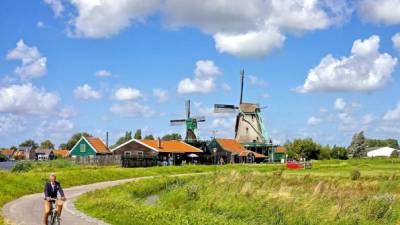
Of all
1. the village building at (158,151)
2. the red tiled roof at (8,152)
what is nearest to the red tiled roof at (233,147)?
the village building at (158,151)

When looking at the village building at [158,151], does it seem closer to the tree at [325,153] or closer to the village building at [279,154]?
the village building at [279,154]

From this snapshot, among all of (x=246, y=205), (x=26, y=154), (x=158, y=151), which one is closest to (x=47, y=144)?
(x=26, y=154)

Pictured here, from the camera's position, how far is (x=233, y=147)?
92938mm

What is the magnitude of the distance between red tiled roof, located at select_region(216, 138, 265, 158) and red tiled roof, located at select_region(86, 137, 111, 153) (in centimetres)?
1892

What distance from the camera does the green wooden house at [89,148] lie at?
82312 mm

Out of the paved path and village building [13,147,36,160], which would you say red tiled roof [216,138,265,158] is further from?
village building [13,147,36,160]

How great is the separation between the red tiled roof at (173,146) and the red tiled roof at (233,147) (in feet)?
24.7

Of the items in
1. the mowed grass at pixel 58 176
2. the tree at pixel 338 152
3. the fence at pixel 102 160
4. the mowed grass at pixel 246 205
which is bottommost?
the mowed grass at pixel 246 205

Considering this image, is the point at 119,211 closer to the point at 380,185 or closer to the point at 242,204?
the point at 242,204

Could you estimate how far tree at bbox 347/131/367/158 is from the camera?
469ft

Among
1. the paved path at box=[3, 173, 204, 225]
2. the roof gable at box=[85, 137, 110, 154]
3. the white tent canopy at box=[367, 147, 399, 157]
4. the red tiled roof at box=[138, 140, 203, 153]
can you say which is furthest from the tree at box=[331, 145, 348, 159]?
Answer: the paved path at box=[3, 173, 204, 225]

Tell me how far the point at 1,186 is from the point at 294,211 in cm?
1643

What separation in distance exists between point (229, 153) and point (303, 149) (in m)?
23.7

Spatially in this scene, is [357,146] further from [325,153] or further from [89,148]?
[89,148]
